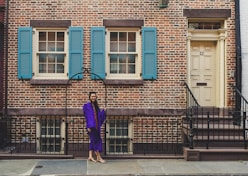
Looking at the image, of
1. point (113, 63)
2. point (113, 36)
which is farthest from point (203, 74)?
point (113, 36)

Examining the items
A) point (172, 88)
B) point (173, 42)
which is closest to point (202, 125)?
point (172, 88)

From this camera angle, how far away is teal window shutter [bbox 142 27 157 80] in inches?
468

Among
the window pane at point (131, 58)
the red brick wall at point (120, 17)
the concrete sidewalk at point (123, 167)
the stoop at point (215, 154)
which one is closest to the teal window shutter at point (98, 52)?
the red brick wall at point (120, 17)

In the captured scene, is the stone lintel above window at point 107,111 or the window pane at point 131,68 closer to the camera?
the stone lintel above window at point 107,111

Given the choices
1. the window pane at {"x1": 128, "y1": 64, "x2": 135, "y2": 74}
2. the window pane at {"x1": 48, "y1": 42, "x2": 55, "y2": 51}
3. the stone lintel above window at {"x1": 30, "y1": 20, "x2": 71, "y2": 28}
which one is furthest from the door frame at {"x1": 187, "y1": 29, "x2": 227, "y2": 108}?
the window pane at {"x1": 48, "y1": 42, "x2": 55, "y2": 51}

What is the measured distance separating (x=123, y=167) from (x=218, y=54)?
5.34 metres

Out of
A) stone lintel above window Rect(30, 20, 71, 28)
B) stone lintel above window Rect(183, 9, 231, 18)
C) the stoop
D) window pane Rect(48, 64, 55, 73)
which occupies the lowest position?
the stoop

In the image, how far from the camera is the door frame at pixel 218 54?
12.1 m

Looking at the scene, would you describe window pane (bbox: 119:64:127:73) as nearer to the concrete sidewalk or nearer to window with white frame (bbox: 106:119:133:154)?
window with white frame (bbox: 106:119:133:154)

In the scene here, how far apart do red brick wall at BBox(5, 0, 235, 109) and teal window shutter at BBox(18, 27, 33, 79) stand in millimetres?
198

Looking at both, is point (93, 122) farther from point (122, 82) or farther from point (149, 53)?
point (149, 53)

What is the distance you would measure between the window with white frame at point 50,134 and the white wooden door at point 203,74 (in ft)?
14.6

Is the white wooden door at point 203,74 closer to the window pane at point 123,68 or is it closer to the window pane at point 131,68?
the window pane at point 131,68

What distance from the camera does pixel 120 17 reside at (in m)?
12.0
